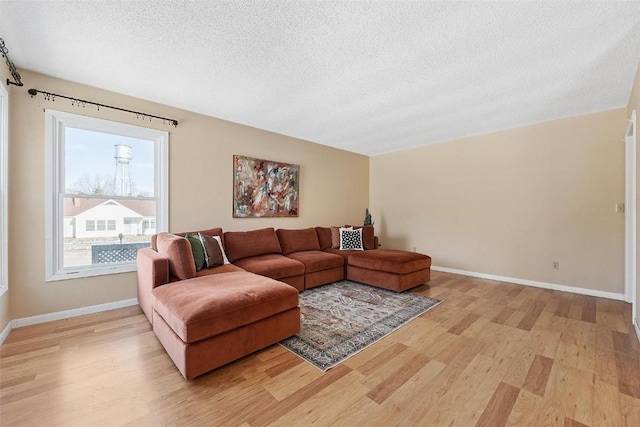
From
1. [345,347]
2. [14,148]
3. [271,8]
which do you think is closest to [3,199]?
[14,148]

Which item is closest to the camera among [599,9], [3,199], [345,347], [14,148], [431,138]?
[599,9]

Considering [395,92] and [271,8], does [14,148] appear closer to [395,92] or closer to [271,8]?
[271,8]

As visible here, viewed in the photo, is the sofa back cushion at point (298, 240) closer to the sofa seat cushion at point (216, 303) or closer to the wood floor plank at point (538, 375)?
the sofa seat cushion at point (216, 303)

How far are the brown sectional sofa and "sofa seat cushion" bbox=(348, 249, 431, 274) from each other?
13 mm

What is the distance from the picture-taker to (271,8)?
5.82 feet

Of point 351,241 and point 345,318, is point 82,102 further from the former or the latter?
point 351,241

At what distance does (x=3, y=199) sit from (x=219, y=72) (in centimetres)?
221

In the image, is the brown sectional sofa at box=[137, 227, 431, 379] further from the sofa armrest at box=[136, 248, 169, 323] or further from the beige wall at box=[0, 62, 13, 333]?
the beige wall at box=[0, 62, 13, 333]

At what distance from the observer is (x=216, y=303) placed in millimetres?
1825

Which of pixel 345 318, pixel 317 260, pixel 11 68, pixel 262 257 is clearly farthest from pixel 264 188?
pixel 11 68

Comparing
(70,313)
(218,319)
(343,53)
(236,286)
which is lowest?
(70,313)

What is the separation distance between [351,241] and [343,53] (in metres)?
2.95

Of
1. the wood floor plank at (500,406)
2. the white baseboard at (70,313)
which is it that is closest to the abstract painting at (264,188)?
the white baseboard at (70,313)

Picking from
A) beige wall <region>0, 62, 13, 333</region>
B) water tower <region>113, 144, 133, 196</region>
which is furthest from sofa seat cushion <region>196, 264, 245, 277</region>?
beige wall <region>0, 62, 13, 333</region>
